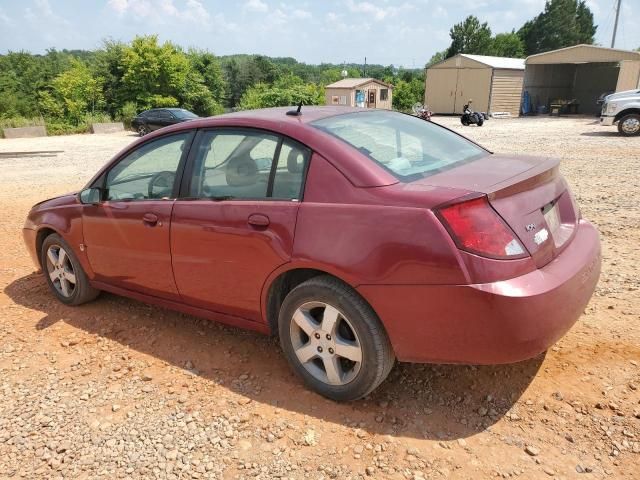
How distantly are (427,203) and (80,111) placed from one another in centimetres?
4928

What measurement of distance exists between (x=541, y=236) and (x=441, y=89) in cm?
3205

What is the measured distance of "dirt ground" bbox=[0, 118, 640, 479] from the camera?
240 cm

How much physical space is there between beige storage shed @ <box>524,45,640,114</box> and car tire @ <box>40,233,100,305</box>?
30660 mm

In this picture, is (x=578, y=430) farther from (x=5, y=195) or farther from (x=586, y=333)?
(x=5, y=195)

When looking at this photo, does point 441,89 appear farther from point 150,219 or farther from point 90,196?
point 150,219

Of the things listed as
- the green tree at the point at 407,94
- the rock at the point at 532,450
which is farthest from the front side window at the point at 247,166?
the green tree at the point at 407,94

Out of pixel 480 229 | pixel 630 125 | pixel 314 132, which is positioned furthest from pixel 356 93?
pixel 480 229

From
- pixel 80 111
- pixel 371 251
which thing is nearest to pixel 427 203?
pixel 371 251

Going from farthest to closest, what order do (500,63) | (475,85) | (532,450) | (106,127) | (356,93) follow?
(356,93) < (500,63) < (475,85) < (106,127) < (532,450)

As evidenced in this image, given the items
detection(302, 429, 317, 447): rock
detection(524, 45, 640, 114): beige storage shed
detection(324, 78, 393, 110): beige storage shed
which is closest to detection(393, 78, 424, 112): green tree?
detection(324, 78, 393, 110): beige storage shed

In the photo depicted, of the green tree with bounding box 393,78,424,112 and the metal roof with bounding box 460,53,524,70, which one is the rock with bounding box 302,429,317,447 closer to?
the metal roof with bounding box 460,53,524,70

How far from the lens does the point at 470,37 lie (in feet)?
238

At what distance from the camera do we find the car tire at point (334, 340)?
8.37 ft

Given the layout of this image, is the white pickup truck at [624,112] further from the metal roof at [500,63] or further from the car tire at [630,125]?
the metal roof at [500,63]
